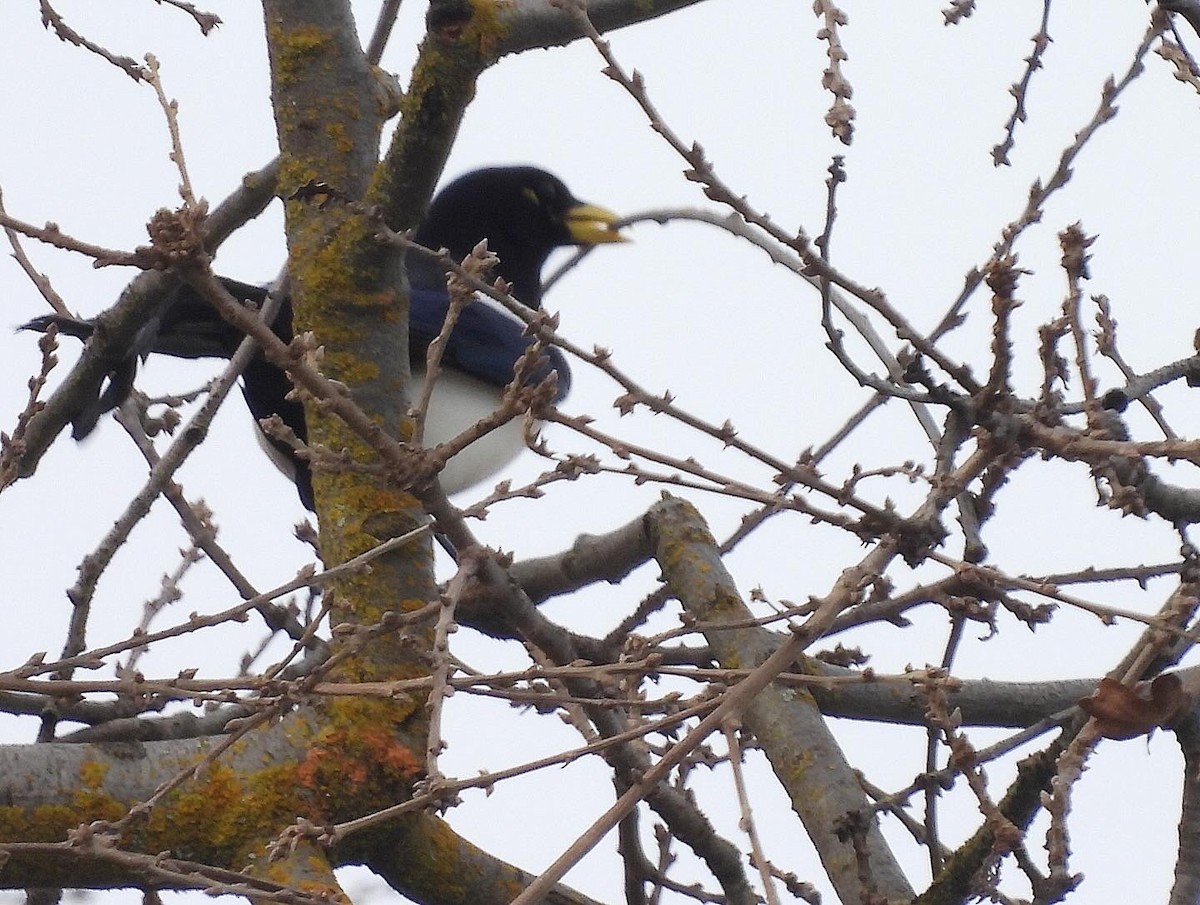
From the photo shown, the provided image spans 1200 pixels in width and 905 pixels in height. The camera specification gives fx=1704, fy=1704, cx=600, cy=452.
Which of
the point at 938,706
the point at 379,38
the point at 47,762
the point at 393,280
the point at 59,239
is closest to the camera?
the point at 59,239

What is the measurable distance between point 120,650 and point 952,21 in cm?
126

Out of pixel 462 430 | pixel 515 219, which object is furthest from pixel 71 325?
pixel 515 219

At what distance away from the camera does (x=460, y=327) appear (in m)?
3.57

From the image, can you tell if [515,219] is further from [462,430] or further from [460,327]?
[462,430]

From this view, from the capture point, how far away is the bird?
9.05ft

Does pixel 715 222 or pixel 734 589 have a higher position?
pixel 715 222

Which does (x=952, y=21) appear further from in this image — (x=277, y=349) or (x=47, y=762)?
(x=47, y=762)

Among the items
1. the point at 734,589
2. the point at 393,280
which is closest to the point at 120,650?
the point at 393,280

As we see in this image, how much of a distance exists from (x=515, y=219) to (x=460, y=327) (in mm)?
757

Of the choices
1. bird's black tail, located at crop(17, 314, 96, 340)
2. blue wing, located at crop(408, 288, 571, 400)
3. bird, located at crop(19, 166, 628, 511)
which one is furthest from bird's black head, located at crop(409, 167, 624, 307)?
bird's black tail, located at crop(17, 314, 96, 340)

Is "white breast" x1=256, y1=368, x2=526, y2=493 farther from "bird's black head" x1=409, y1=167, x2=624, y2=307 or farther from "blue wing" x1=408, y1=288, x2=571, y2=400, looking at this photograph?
"bird's black head" x1=409, y1=167, x2=624, y2=307

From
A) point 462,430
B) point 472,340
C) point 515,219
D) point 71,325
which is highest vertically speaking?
point 515,219

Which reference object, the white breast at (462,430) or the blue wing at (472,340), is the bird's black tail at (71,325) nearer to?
the blue wing at (472,340)

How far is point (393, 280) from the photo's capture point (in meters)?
2.37
